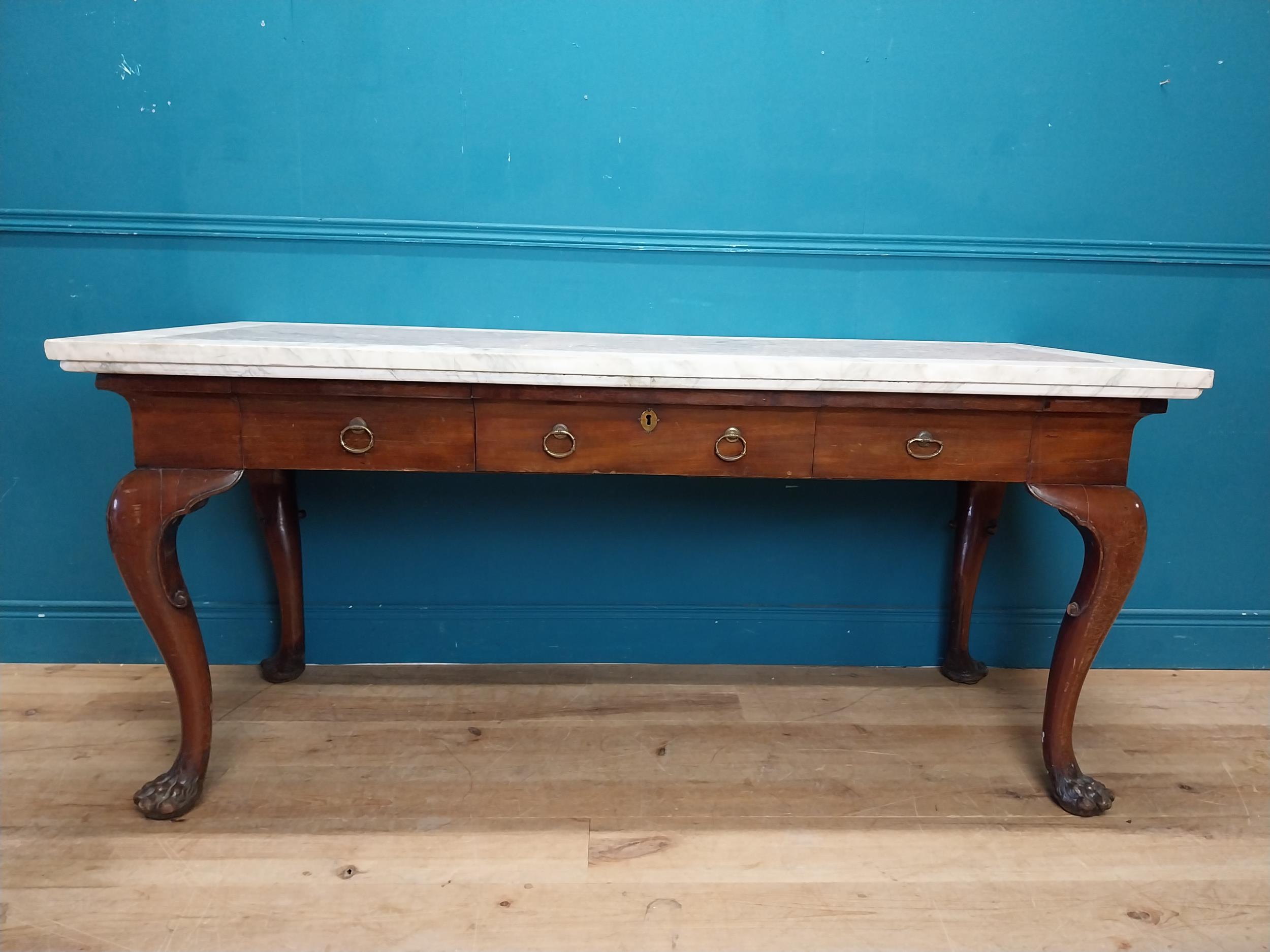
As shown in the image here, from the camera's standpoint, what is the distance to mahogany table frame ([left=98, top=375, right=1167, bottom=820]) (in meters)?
1.52

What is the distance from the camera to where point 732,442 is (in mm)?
1553

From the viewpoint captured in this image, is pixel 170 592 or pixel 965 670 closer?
pixel 170 592

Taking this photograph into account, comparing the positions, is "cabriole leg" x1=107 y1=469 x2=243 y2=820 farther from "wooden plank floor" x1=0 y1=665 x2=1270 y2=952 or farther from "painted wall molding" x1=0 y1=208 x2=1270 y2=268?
"painted wall molding" x1=0 y1=208 x2=1270 y2=268

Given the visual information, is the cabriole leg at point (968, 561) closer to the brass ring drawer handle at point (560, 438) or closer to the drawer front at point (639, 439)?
the drawer front at point (639, 439)

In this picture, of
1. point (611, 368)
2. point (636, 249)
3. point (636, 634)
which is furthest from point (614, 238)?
point (636, 634)

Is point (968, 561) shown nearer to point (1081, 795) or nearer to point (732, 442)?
point (1081, 795)

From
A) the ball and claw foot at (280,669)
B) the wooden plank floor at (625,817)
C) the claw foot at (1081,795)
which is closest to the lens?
the wooden plank floor at (625,817)

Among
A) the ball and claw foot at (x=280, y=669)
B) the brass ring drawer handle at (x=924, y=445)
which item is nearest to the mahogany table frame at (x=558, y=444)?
the brass ring drawer handle at (x=924, y=445)

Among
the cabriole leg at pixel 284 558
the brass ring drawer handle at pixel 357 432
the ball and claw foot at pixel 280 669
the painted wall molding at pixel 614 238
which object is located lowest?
the ball and claw foot at pixel 280 669

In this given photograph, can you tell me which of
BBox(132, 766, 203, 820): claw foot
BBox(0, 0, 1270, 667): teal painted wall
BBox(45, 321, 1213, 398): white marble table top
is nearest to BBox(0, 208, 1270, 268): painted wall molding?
BBox(0, 0, 1270, 667): teal painted wall

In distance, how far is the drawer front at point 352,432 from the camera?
152cm

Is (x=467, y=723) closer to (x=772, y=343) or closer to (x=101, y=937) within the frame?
(x=101, y=937)

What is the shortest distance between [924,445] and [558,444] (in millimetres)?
750

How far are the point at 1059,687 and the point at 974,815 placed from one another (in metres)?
0.34
